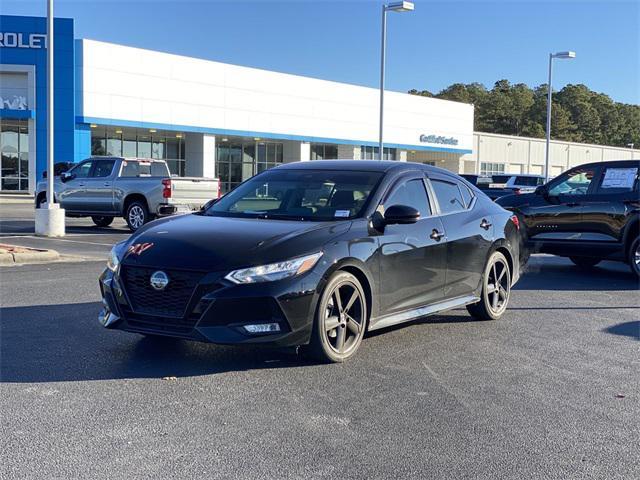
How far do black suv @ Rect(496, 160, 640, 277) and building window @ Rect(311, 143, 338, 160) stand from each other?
39.2 m

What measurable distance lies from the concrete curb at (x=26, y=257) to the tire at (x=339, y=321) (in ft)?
24.5

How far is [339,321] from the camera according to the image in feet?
19.1

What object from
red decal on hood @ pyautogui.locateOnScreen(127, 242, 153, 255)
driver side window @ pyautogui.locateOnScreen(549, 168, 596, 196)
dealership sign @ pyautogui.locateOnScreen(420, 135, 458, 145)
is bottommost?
red decal on hood @ pyautogui.locateOnScreen(127, 242, 153, 255)

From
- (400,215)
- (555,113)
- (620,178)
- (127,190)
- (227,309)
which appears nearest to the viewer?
(227,309)

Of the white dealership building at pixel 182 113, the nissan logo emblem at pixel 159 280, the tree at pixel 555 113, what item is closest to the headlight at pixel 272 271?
the nissan logo emblem at pixel 159 280

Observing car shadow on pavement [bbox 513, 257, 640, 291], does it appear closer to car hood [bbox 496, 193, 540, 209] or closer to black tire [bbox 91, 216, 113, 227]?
car hood [bbox 496, 193, 540, 209]

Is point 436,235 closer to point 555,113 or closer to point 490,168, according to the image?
point 490,168

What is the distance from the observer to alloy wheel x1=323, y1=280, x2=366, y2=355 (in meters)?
5.76

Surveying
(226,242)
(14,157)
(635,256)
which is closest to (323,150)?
(14,157)

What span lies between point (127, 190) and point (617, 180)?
40.2ft

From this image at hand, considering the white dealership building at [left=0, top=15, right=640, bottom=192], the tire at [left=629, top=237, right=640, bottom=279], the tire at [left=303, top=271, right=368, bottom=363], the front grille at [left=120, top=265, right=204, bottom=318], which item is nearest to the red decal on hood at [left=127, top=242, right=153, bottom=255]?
the front grille at [left=120, top=265, right=204, bottom=318]

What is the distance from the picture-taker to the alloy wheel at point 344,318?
18.9 feet

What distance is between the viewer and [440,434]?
14.5ft

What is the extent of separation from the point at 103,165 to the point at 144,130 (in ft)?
72.6
